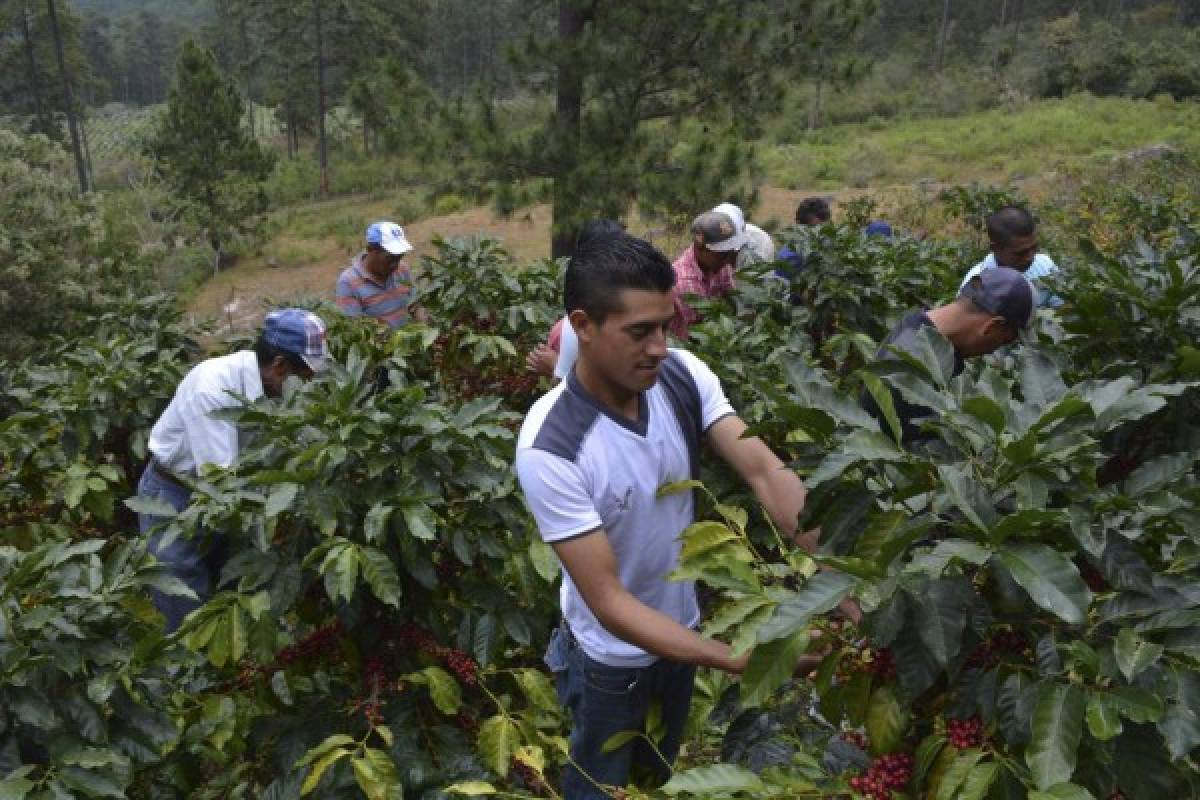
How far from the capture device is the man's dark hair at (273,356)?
340 centimetres

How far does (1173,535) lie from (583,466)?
3.52 feet

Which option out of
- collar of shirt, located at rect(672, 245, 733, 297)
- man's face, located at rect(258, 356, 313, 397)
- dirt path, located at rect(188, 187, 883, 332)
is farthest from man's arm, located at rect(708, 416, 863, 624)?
dirt path, located at rect(188, 187, 883, 332)

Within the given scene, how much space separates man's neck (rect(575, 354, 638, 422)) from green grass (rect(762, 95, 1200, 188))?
22.4m

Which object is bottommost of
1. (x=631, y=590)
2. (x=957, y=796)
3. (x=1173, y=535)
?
(x=631, y=590)

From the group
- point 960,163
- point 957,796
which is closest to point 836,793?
point 957,796

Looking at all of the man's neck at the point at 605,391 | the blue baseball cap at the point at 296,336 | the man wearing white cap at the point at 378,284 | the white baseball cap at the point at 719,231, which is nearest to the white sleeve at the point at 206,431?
the blue baseball cap at the point at 296,336

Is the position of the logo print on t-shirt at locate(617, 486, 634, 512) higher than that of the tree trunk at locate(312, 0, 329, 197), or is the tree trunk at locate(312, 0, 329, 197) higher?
the logo print on t-shirt at locate(617, 486, 634, 512)

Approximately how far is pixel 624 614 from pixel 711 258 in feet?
10.4

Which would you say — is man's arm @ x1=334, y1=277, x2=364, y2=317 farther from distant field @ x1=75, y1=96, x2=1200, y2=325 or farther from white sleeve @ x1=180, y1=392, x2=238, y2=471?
distant field @ x1=75, y1=96, x2=1200, y2=325

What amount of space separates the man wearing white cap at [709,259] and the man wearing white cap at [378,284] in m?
1.66

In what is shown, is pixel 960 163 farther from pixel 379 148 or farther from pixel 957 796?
pixel 957 796

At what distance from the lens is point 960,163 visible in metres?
25.5

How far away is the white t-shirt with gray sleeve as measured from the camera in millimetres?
1954

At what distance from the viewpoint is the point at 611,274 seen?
1976 mm
